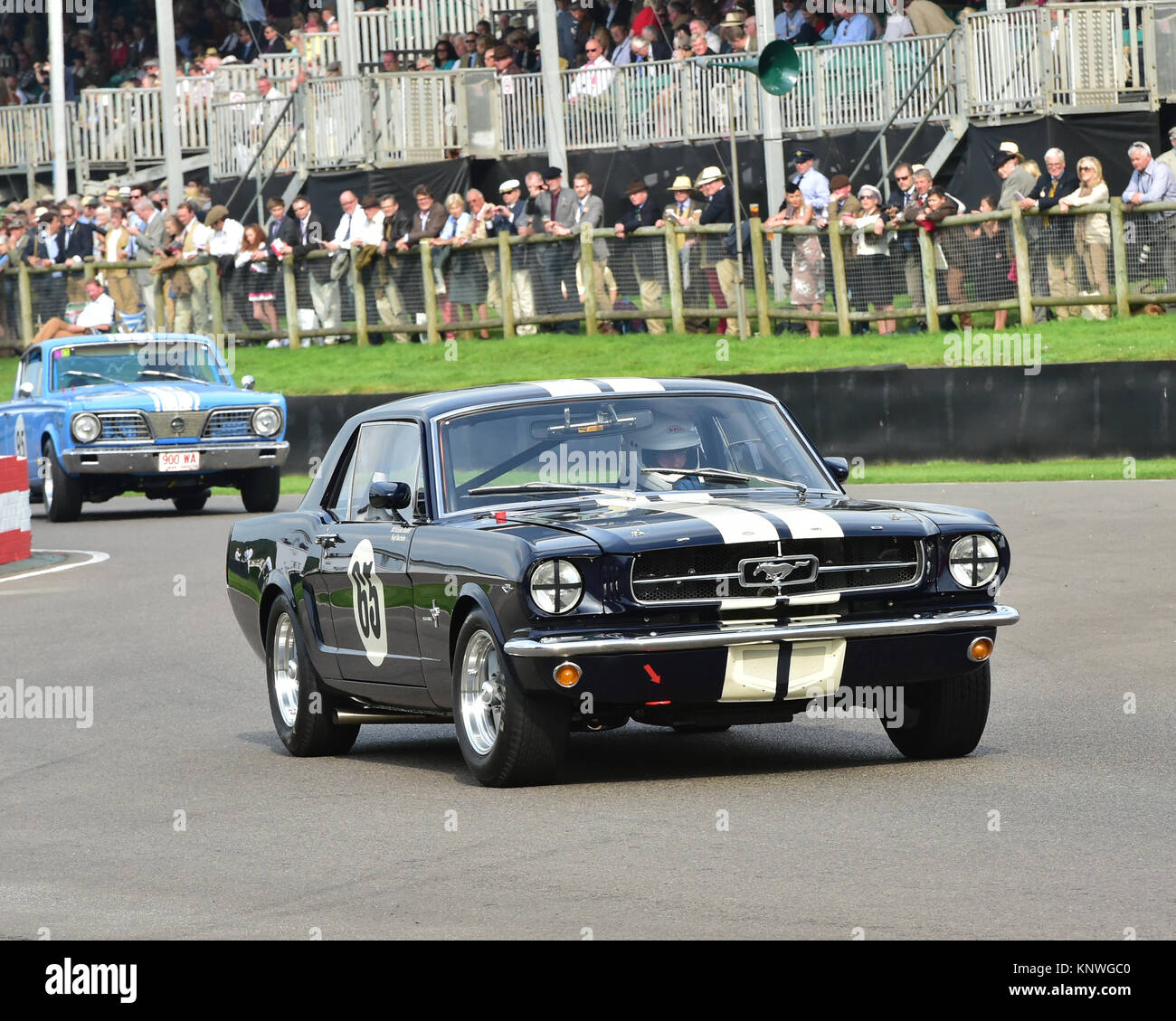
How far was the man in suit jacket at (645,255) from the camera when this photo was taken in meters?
27.6

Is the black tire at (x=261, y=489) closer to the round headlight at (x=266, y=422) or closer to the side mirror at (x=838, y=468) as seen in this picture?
the round headlight at (x=266, y=422)

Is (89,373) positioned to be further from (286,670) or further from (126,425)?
(286,670)

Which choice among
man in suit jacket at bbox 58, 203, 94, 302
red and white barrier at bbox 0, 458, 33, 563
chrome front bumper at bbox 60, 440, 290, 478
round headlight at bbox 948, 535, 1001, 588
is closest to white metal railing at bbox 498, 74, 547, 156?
man in suit jacket at bbox 58, 203, 94, 302

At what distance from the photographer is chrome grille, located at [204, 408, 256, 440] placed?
21.6m

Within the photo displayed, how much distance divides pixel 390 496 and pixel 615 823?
1.87 metres

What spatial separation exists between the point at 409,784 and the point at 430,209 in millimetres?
21829

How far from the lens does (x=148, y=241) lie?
3378 centimetres

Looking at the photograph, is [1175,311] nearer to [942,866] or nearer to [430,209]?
[430,209]

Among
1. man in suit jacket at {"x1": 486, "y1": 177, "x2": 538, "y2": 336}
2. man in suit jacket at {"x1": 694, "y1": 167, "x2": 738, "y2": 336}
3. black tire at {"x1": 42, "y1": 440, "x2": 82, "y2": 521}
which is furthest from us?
man in suit jacket at {"x1": 486, "y1": 177, "x2": 538, "y2": 336}

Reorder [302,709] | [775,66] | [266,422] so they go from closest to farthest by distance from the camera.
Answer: [302,709] < [266,422] < [775,66]

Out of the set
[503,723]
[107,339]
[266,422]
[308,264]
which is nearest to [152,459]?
[266,422]

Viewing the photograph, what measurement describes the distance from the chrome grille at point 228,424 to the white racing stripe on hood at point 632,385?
1300 centimetres

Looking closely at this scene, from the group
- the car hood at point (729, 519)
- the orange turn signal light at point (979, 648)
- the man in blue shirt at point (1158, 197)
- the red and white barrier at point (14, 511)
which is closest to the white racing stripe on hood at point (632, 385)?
the car hood at point (729, 519)

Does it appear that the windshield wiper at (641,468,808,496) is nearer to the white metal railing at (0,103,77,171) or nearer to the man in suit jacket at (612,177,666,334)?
the man in suit jacket at (612,177,666,334)
